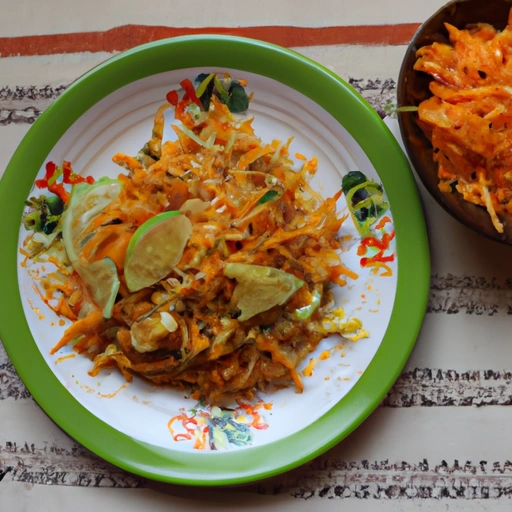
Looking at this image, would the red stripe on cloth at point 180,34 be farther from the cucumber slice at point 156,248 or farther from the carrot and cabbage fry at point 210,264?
the cucumber slice at point 156,248

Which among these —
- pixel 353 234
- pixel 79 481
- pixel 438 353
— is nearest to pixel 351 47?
pixel 353 234

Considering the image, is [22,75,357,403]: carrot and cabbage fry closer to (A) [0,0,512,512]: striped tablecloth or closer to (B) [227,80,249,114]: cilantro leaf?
(B) [227,80,249,114]: cilantro leaf

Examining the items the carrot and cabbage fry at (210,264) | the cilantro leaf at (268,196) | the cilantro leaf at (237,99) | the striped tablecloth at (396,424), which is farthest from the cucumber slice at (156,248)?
the striped tablecloth at (396,424)

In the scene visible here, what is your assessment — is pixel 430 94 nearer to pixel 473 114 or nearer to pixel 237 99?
pixel 473 114

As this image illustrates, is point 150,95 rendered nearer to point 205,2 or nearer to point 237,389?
point 205,2

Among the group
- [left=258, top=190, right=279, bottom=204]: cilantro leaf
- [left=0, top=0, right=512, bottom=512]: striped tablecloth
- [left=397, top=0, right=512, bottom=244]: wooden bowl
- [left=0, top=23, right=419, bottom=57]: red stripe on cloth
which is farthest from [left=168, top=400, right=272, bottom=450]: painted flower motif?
[left=0, top=23, right=419, bottom=57]: red stripe on cloth

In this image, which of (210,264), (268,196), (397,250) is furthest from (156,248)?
(397,250)
